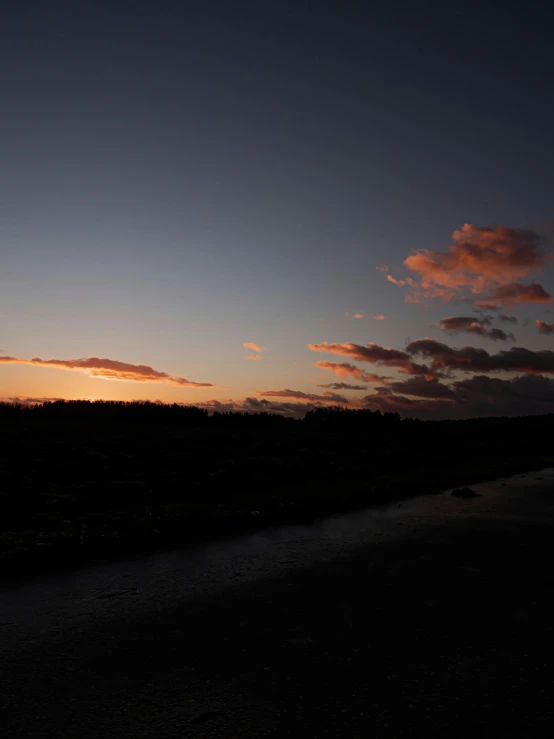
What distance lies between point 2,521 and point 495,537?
1014cm

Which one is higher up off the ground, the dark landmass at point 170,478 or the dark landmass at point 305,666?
the dark landmass at point 170,478

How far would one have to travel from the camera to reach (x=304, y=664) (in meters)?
5.00

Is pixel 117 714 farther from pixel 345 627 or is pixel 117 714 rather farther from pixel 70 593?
pixel 70 593

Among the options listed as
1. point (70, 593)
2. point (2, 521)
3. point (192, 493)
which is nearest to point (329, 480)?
point (192, 493)

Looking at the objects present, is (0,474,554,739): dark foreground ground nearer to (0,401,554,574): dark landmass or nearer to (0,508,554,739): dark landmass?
(0,508,554,739): dark landmass

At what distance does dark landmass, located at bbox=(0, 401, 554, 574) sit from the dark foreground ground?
3.44 metres

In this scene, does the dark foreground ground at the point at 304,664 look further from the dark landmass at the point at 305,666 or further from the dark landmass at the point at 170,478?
the dark landmass at the point at 170,478

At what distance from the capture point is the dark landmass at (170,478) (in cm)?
1030

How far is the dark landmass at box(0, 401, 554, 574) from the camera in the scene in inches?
406

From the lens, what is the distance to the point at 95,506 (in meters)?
12.3

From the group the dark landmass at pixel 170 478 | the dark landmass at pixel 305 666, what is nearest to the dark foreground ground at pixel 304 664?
the dark landmass at pixel 305 666

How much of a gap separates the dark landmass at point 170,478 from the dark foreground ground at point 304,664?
3.44 m

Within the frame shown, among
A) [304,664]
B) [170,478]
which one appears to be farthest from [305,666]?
[170,478]

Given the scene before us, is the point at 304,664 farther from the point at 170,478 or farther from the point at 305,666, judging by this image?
the point at 170,478
